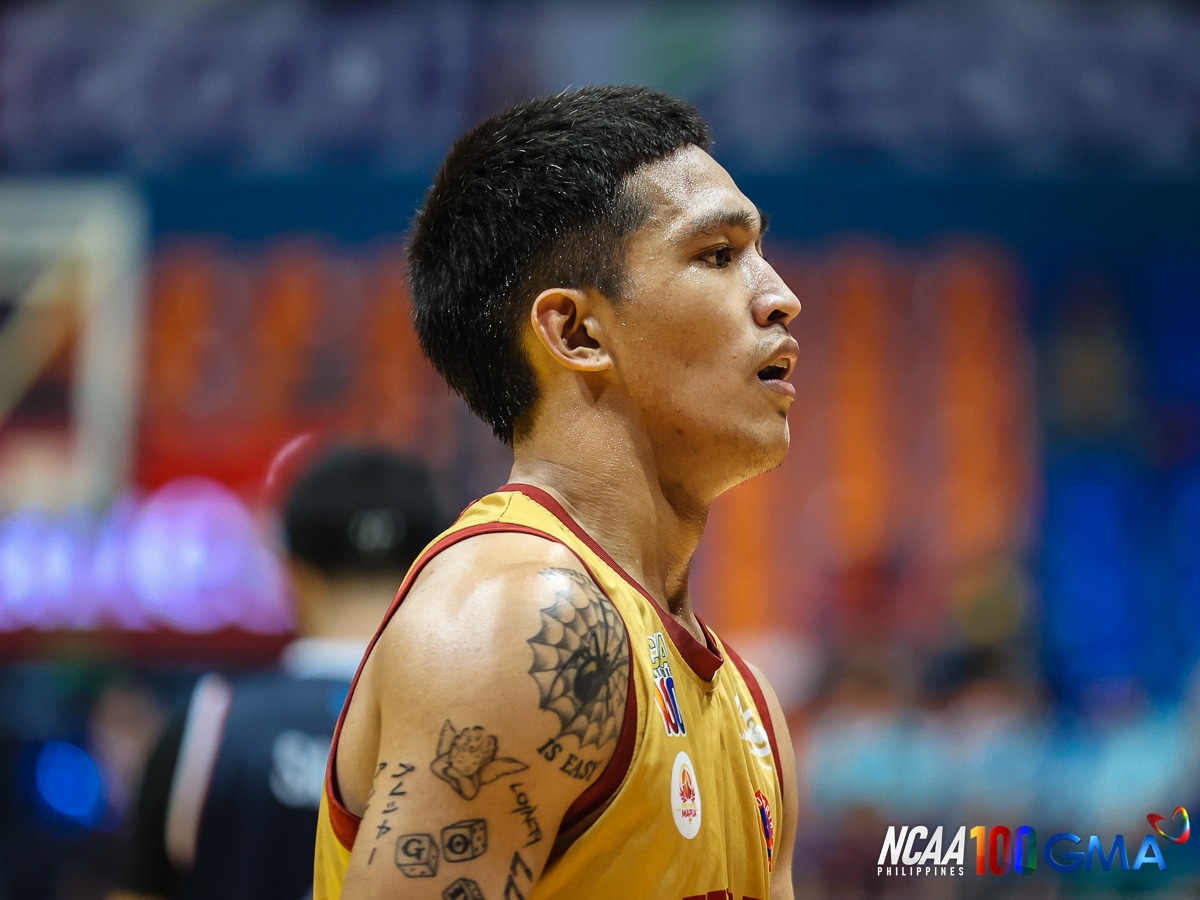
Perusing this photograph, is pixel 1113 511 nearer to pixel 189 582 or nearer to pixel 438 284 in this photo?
pixel 189 582

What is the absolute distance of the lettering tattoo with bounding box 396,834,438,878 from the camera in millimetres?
1664

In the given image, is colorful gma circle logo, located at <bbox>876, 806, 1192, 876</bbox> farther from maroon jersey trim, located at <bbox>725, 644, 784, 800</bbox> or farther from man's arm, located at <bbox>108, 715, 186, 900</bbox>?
man's arm, located at <bbox>108, 715, 186, 900</bbox>

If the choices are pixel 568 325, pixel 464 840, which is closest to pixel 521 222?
pixel 568 325

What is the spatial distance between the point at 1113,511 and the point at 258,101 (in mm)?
7018

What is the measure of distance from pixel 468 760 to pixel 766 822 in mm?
732

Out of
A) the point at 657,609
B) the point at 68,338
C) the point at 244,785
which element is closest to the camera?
the point at 657,609

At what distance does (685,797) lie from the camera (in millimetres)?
1923

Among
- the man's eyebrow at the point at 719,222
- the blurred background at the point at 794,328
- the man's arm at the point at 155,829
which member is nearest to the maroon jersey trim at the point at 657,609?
the man's eyebrow at the point at 719,222

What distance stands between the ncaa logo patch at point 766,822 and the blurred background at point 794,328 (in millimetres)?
6884

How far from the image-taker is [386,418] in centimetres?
1009

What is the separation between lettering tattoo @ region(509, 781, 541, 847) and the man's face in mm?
731

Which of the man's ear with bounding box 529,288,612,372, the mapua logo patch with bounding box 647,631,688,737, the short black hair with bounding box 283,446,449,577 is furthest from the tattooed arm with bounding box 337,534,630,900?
the short black hair with bounding box 283,446,449,577

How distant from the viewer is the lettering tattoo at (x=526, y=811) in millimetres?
1723

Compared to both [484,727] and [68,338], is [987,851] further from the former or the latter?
[68,338]
